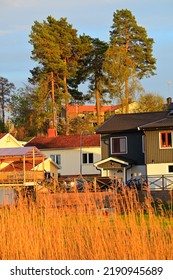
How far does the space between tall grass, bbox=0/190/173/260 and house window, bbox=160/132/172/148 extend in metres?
35.2

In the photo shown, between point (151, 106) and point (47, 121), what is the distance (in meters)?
12.5

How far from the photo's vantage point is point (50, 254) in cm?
Result: 1269

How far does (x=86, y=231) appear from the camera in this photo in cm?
1287

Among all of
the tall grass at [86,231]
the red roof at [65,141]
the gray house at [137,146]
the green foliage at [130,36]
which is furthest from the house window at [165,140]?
the tall grass at [86,231]

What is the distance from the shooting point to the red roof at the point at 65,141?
6694cm

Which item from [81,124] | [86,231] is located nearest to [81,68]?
[81,124]

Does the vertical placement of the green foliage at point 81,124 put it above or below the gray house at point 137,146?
above

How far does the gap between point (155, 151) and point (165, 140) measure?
114 centimetres

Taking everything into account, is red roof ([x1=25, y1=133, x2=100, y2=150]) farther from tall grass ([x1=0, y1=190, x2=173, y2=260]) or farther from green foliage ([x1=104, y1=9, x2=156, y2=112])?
tall grass ([x1=0, y1=190, x2=173, y2=260])

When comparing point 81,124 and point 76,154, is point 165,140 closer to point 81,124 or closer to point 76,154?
point 76,154

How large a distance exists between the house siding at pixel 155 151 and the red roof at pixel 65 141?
17.4 meters

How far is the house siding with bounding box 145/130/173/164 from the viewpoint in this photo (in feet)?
162

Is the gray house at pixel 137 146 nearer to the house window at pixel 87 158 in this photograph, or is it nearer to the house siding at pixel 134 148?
the house siding at pixel 134 148

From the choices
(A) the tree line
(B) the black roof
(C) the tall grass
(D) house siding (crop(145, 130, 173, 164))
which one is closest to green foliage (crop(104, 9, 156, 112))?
(A) the tree line
